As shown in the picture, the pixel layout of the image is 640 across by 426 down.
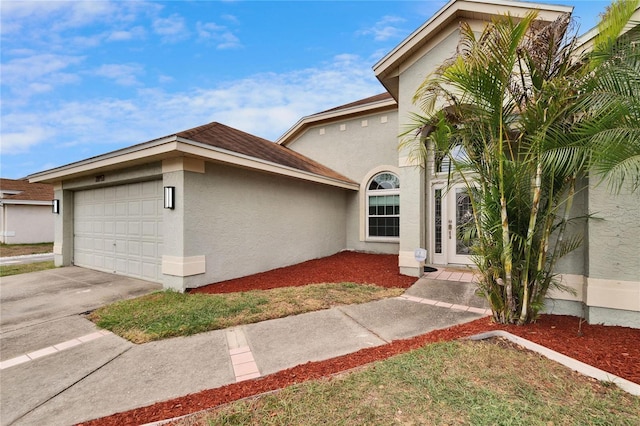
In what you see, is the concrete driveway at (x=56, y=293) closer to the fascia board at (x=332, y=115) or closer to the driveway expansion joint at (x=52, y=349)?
the driveway expansion joint at (x=52, y=349)

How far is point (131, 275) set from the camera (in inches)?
301

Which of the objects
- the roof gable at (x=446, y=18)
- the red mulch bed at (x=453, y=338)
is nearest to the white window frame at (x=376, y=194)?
the roof gable at (x=446, y=18)

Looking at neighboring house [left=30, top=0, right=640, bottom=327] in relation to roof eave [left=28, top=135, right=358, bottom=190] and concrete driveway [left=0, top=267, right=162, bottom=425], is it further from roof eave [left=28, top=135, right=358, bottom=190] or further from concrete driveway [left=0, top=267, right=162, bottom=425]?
concrete driveway [left=0, top=267, right=162, bottom=425]

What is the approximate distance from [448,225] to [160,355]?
23.7 ft

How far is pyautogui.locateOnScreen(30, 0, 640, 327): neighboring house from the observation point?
400 cm

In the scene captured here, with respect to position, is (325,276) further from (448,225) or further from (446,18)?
(446,18)

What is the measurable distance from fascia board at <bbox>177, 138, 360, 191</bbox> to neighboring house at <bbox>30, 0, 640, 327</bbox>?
0.08ft

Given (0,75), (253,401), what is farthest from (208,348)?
(0,75)

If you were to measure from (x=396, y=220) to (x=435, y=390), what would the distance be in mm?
8546

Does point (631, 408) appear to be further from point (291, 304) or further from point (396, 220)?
point (396, 220)

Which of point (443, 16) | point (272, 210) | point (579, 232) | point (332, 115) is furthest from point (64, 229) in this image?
point (579, 232)

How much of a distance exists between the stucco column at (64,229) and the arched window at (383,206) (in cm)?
1064

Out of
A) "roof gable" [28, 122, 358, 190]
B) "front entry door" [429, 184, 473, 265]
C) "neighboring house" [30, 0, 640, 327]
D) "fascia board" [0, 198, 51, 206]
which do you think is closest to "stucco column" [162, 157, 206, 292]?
"neighboring house" [30, 0, 640, 327]

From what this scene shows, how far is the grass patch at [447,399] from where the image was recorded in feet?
6.74
